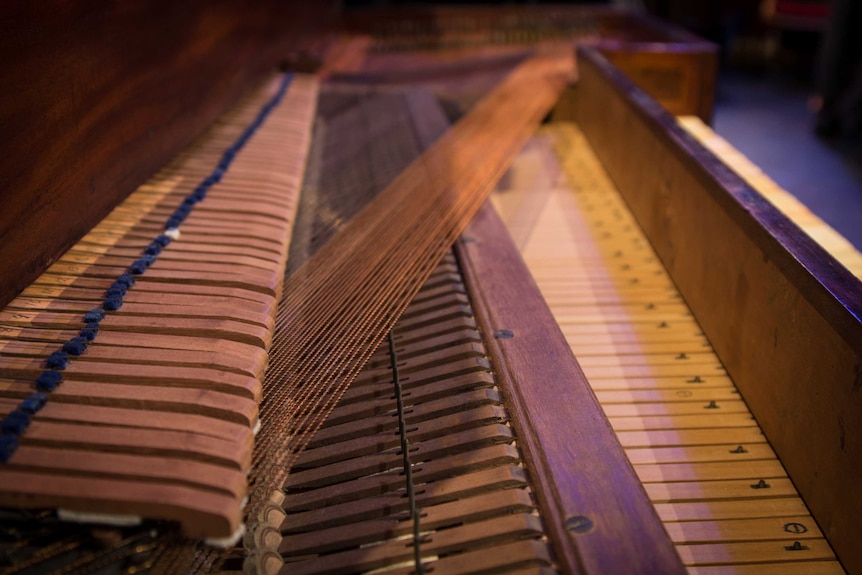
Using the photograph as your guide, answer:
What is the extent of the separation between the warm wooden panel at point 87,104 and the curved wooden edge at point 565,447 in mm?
1464

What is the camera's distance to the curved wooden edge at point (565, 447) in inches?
64.4

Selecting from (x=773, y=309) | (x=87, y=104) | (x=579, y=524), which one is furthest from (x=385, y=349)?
(x=87, y=104)

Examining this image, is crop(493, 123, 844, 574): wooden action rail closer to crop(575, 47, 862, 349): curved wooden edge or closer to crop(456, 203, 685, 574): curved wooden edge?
crop(456, 203, 685, 574): curved wooden edge

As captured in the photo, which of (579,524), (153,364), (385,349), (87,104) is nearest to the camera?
(579,524)

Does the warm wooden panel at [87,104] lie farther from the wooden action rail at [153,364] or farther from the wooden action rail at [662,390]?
the wooden action rail at [662,390]

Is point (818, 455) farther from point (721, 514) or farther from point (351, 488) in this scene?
point (351, 488)

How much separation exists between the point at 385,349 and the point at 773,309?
4.06 feet

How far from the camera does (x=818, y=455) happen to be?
6.32 ft

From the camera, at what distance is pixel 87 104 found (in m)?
2.79

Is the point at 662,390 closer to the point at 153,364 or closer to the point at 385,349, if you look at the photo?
the point at 385,349

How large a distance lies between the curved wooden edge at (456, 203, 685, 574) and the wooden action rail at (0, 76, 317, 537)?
0.72 m

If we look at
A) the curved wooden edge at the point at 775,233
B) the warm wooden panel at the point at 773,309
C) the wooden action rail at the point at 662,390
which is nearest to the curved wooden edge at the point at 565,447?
the wooden action rail at the point at 662,390

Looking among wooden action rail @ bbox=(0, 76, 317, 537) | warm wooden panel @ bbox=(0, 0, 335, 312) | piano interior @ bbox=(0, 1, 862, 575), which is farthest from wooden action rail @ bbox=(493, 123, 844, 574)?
warm wooden panel @ bbox=(0, 0, 335, 312)

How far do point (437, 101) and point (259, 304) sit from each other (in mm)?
2985
